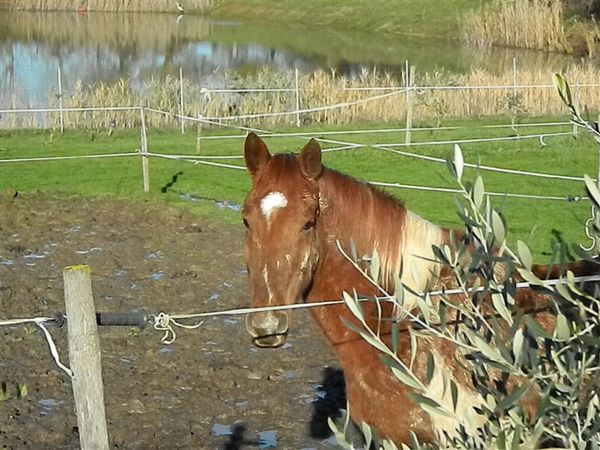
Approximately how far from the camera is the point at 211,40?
4025 centimetres

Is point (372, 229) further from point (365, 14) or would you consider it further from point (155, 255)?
point (365, 14)

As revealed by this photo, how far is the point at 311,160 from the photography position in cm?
380

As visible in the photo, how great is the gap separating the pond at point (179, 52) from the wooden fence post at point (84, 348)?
17.3m

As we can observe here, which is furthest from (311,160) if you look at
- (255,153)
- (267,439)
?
(267,439)

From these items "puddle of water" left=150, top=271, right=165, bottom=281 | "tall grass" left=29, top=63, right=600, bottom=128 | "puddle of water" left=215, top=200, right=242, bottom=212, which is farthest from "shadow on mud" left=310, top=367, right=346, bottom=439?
"tall grass" left=29, top=63, right=600, bottom=128

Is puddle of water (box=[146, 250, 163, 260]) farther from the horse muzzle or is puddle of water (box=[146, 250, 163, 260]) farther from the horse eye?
the horse muzzle

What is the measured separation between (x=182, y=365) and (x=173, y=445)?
50.9 inches

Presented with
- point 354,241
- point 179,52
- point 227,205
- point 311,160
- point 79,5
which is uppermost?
point 79,5

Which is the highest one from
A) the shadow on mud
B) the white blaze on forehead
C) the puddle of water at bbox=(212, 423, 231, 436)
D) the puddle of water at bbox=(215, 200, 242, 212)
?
the white blaze on forehead

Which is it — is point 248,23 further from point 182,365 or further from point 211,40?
point 182,365

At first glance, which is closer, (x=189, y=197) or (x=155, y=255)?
(x=155, y=255)

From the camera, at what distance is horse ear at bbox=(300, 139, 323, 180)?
3768mm

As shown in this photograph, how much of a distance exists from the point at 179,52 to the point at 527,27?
1279 cm

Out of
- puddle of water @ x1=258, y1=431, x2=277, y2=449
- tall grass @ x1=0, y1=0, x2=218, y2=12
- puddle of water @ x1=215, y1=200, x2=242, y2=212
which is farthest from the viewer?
tall grass @ x1=0, y1=0, x2=218, y2=12
